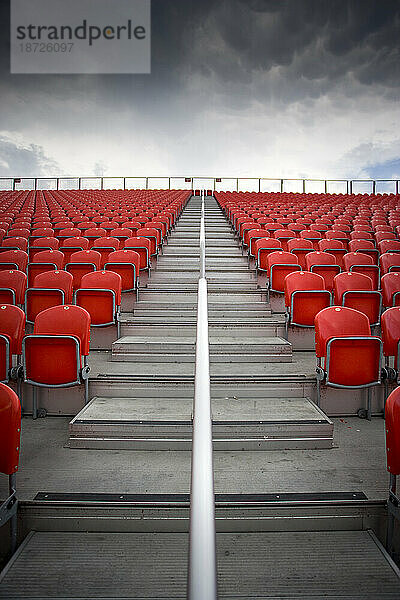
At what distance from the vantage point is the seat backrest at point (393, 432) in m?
1.67

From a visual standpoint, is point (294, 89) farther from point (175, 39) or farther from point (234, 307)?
point (234, 307)

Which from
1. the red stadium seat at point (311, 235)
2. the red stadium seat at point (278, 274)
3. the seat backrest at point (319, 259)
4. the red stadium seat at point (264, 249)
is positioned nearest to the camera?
the red stadium seat at point (278, 274)

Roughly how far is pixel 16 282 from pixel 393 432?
3.39 m

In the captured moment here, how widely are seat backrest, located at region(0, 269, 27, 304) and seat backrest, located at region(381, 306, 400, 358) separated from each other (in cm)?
312

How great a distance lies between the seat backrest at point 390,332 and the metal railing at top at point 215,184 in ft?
49.3

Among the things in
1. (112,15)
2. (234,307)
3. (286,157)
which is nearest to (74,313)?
(234,307)

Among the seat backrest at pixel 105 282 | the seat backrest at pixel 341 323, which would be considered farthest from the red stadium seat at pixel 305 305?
the seat backrest at pixel 105 282

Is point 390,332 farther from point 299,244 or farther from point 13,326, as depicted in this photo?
point 299,244

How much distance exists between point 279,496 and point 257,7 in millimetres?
20582

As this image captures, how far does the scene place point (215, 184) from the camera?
1744 centimetres

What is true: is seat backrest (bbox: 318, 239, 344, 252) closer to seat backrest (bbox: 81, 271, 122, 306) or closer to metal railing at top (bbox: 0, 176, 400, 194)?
seat backrest (bbox: 81, 271, 122, 306)

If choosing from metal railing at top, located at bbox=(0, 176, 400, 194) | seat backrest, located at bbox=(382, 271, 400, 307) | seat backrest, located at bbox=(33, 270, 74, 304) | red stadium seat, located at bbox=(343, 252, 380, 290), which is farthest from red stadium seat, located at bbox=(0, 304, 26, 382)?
metal railing at top, located at bbox=(0, 176, 400, 194)

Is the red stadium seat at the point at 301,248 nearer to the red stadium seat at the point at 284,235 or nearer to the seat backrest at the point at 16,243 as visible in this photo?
the red stadium seat at the point at 284,235

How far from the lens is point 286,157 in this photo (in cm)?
1830
